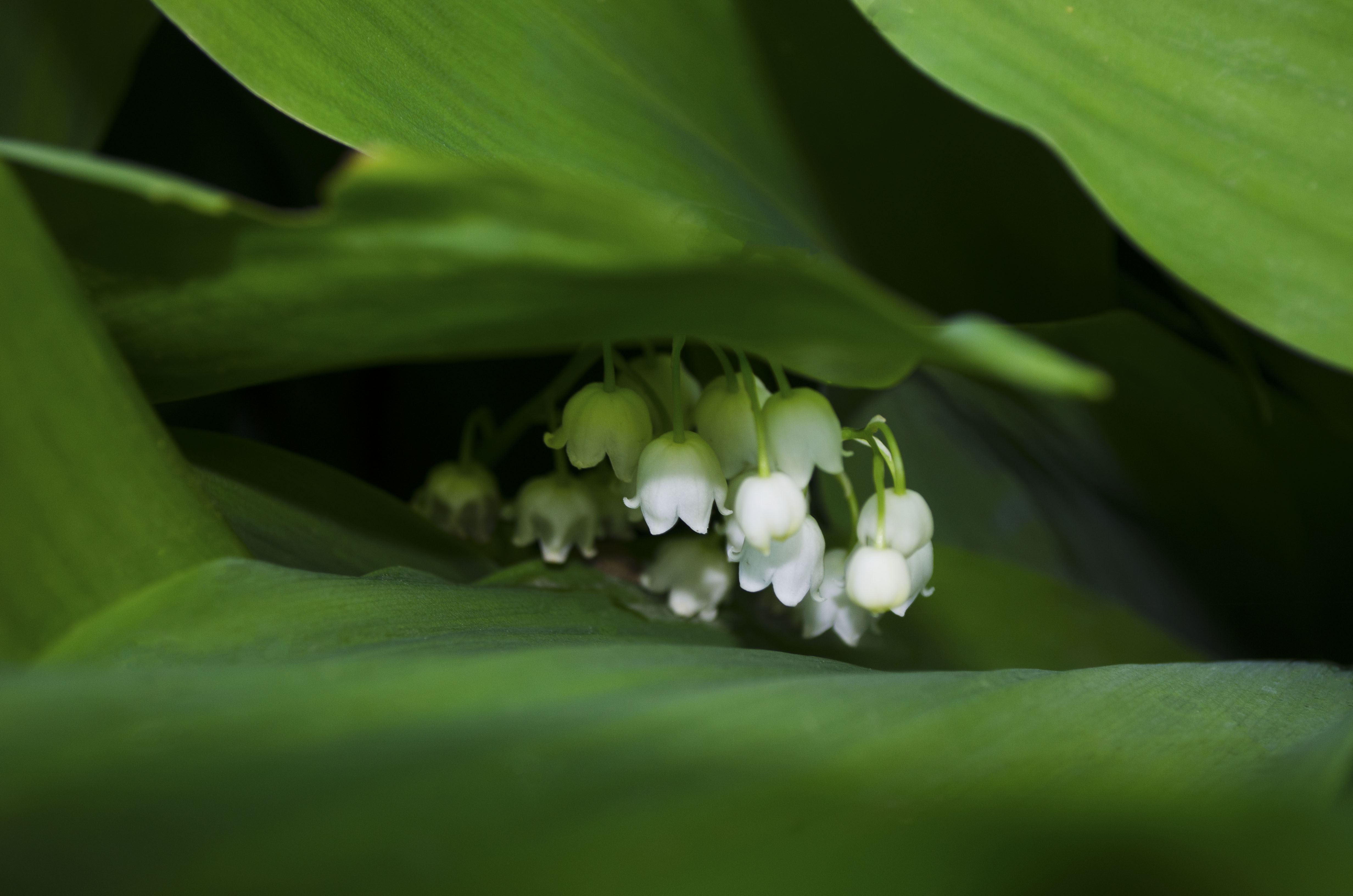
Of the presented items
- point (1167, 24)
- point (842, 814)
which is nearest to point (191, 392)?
point (842, 814)

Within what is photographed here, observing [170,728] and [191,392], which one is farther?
[191,392]

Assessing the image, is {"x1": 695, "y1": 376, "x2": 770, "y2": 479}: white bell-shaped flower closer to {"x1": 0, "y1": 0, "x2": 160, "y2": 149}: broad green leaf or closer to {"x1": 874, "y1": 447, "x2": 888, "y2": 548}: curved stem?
{"x1": 874, "y1": 447, "x2": 888, "y2": 548}: curved stem

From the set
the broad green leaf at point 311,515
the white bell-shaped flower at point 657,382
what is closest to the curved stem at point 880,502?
the white bell-shaped flower at point 657,382

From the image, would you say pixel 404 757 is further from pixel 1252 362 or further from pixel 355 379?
pixel 355 379

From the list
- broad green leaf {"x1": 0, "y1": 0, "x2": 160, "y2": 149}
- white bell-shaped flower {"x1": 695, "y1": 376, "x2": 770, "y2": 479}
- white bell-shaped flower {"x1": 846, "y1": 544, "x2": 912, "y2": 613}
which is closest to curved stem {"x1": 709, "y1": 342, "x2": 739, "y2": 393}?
white bell-shaped flower {"x1": 695, "y1": 376, "x2": 770, "y2": 479}

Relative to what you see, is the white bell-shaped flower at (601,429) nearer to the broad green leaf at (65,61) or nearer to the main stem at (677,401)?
the main stem at (677,401)

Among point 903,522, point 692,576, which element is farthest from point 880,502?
point 692,576
